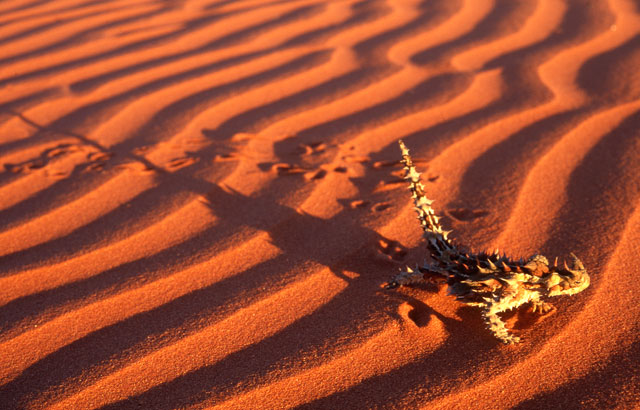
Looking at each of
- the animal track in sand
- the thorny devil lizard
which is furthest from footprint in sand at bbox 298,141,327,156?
the thorny devil lizard

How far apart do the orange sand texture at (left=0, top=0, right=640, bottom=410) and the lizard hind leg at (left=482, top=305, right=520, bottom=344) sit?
0.04 m

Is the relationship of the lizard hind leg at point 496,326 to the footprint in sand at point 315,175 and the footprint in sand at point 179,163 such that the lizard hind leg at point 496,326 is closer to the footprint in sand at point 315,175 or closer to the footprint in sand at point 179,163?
the footprint in sand at point 315,175

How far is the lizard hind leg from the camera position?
4.95 ft

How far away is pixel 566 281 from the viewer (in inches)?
60.3

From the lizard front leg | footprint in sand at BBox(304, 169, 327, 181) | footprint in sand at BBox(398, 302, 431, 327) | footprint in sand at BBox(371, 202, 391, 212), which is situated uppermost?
footprint in sand at BBox(304, 169, 327, 181)

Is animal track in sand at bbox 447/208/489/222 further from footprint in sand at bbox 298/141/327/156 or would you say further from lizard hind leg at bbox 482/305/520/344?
footprint in sand at bbox 298/141/327/156

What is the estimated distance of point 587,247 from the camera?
1.86m

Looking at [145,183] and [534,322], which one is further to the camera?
[145,183]

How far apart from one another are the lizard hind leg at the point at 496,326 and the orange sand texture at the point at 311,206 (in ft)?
0.12

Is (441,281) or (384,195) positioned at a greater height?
(384,195)

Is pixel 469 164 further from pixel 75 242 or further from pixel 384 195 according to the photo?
pixel 75 242

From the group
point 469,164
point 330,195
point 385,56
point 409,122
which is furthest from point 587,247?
point 385,56

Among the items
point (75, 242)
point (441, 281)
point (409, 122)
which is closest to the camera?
point (441, 281)

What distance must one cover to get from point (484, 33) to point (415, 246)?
2.38 metres
